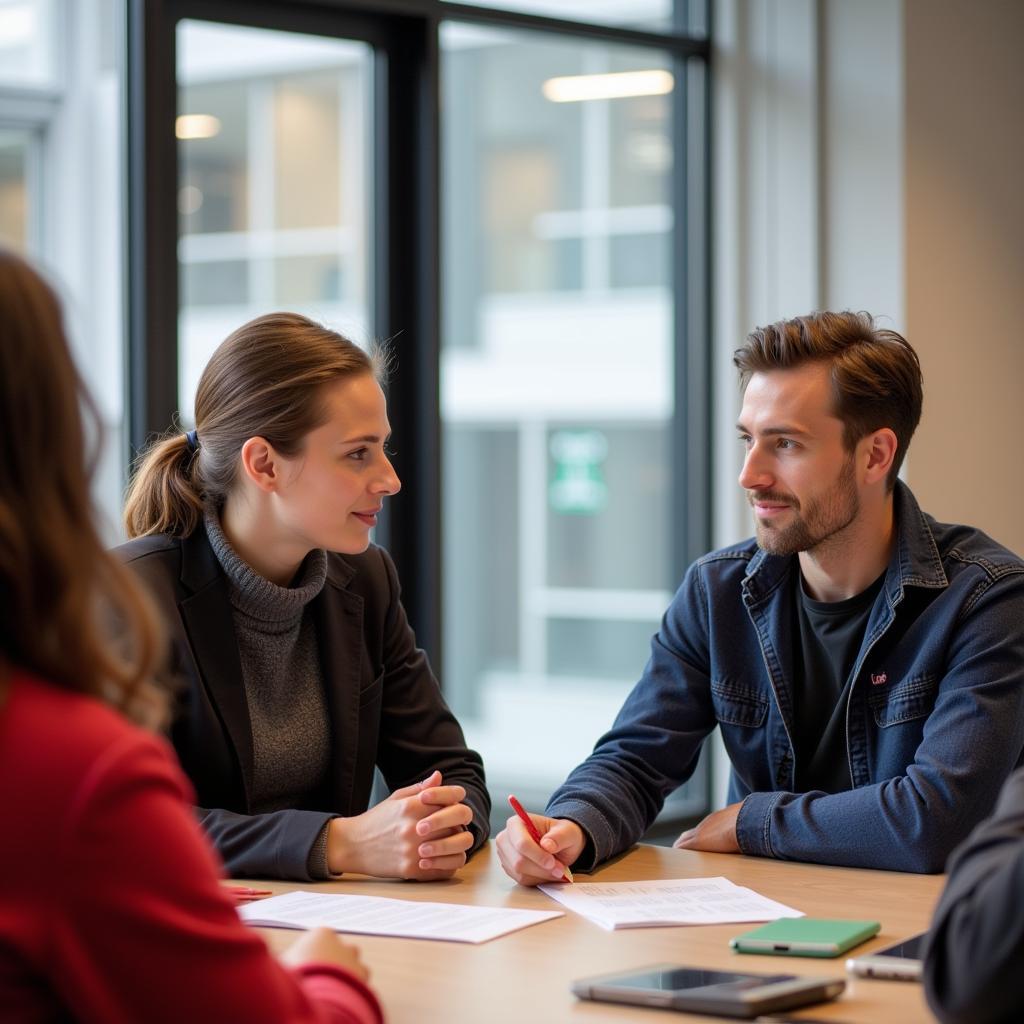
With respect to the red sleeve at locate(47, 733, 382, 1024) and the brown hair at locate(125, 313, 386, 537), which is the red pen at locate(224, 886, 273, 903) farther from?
the red sleeve at locate(47, 733, 382, 1024)

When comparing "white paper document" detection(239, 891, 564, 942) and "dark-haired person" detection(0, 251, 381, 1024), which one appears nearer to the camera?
"dark-haired person" detection(0, 251, 381, 1024)

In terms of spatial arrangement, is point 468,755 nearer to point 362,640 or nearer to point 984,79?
point 362,640

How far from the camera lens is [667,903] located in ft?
5.66

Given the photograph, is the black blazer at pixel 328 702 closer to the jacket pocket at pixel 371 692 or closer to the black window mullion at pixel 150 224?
the jacket pocket at pixel 371 692

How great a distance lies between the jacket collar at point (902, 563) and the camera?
2158 mm

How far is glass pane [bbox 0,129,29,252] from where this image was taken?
3.97 metres

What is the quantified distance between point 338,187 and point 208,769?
204 centimetres

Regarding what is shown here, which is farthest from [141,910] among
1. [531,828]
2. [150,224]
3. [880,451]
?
[150,224]

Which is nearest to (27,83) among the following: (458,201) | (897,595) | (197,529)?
(458,201)

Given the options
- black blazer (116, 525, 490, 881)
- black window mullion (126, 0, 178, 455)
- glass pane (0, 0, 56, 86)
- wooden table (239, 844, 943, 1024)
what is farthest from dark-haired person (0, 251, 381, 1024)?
glass pane (0, 0, 56, 86)

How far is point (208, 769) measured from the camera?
205 cm

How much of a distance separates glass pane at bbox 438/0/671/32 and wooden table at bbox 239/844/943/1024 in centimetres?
245

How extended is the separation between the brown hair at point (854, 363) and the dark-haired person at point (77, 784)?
152cm

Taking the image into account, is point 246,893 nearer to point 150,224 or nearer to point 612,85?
point 150,224
